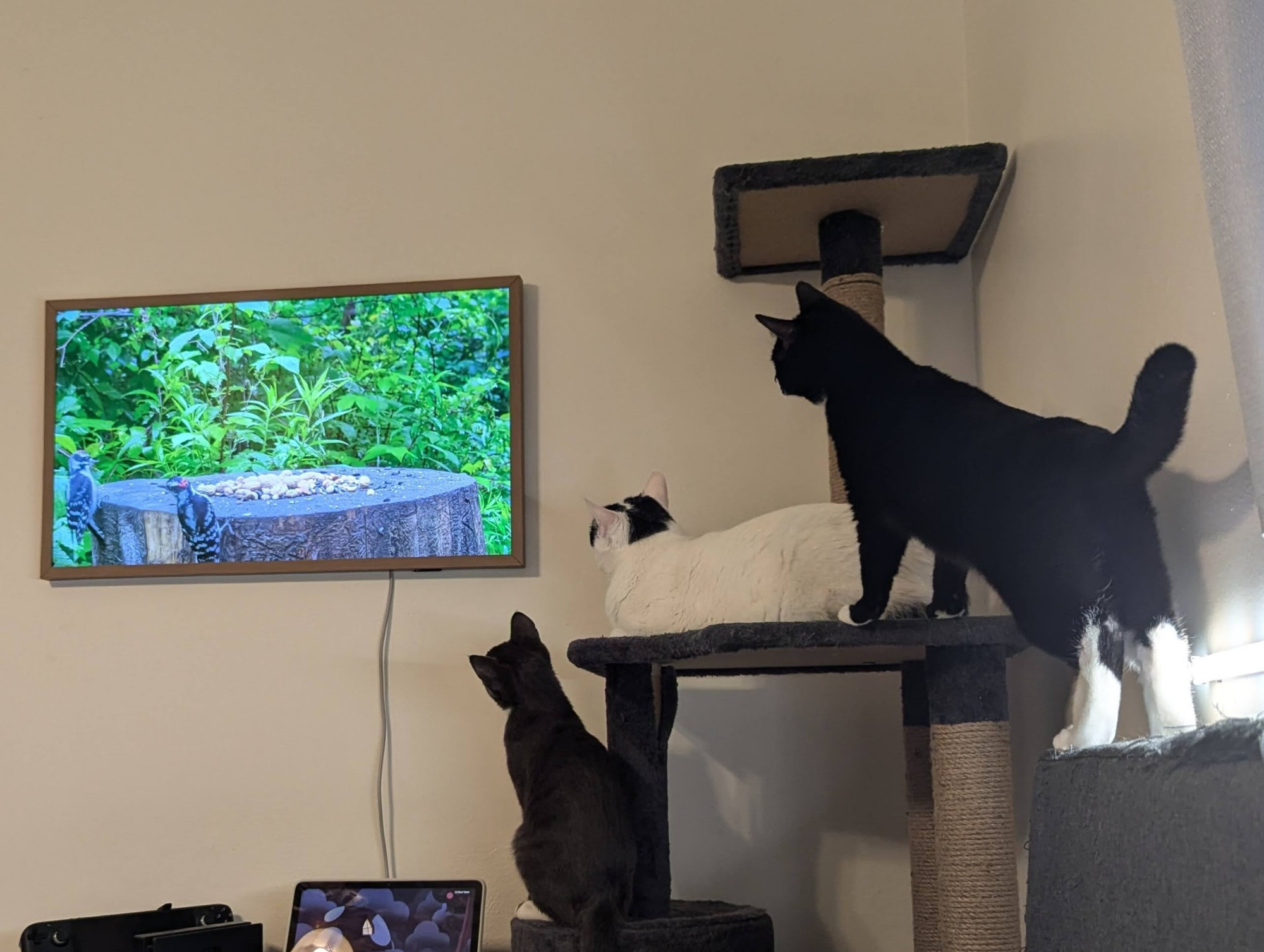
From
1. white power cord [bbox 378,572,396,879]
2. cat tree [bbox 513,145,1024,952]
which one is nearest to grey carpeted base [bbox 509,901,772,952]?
cat tree [bbox 513,145,1024,952]

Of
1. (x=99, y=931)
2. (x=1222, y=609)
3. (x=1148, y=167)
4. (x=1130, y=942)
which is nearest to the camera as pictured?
(x=1130, y=942)

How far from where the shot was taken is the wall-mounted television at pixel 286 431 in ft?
5.78

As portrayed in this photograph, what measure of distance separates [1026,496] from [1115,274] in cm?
28

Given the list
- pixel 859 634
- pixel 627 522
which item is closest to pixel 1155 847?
pixel 859 634

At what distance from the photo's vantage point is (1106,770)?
0.73 meters

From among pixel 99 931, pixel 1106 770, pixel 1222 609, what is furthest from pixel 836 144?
pixel 99 931

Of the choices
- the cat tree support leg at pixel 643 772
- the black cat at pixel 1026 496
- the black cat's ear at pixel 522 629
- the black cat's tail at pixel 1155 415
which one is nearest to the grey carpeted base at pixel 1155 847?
the black cat at pixel 1026 496

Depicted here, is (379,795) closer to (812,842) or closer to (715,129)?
(812,842)

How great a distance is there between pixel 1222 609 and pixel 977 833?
413mm

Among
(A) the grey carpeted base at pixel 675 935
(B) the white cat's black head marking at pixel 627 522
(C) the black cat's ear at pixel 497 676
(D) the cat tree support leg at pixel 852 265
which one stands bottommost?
(A) the grey carpeted base at pixel 675 935

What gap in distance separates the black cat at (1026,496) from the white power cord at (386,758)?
0.84 metres

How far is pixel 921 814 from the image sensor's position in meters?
1.42

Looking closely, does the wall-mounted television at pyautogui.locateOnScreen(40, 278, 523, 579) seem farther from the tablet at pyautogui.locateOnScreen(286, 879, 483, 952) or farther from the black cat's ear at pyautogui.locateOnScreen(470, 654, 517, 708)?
the tablet at pyautogui.locateOnScreen(286, 879, 483, 952)

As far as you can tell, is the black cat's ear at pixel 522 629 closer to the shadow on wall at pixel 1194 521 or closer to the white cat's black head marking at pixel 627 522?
the white cat's black head marking at pixel 627 522
